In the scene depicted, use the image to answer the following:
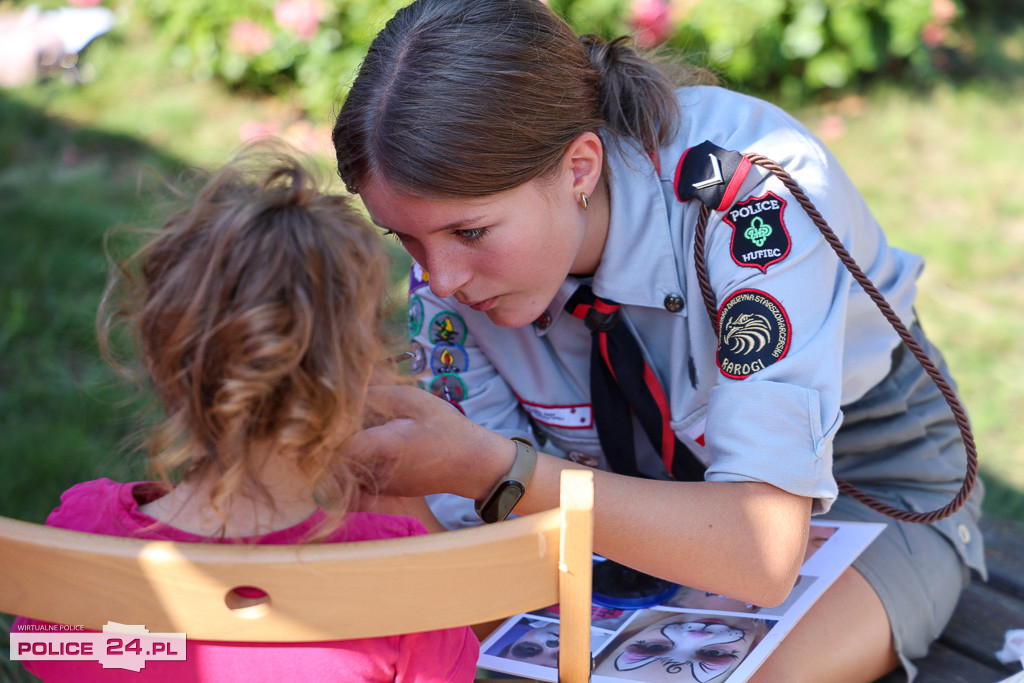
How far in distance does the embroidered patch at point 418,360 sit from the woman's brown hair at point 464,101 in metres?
0.37

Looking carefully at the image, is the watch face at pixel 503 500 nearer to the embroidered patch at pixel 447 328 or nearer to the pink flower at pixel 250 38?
the embroidered patch at pixel 447 328

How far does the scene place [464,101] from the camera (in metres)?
1.36

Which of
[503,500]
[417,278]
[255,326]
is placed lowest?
[503,500]

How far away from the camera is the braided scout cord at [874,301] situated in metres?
1.41

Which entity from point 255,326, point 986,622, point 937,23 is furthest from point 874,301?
point 937,23

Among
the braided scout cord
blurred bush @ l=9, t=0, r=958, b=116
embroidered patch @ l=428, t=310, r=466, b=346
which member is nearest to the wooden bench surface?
the braided scout cord

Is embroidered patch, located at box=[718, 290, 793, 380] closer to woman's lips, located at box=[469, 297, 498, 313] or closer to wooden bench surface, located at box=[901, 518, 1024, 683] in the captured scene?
woman's lips, located at box=[469, 297, 498, 313]

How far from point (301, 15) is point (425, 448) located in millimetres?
3360

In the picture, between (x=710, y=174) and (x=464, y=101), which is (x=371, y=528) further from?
(x=710, y=174)

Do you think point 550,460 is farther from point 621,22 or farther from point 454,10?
point 621,22

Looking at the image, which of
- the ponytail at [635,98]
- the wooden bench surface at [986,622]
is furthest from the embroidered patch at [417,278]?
the wooden bench surface at [986,622]

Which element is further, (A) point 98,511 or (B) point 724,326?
(B) point 724,326

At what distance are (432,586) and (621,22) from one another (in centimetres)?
370

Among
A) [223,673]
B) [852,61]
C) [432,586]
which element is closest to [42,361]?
[223,673]
